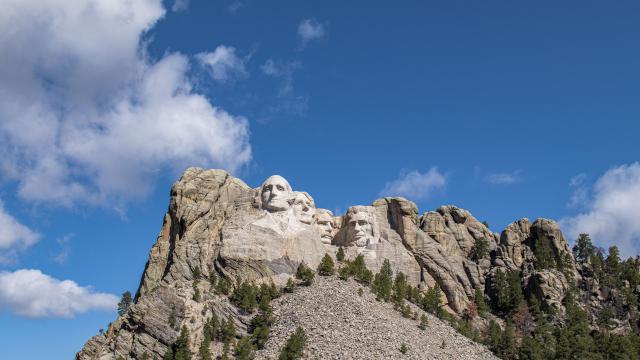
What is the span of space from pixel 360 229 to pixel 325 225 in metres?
4.53

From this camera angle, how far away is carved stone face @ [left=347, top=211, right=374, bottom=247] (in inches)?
4240

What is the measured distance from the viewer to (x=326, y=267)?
97188 mm

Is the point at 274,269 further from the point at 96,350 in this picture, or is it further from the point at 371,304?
the point at 96,350

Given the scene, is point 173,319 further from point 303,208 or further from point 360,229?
point 360,229

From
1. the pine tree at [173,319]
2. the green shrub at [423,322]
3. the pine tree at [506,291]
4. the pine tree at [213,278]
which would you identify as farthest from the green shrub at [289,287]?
the pine tree at [506,291]

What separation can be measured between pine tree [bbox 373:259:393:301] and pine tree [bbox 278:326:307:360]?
52.6 ft

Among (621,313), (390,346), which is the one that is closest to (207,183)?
(390,346)

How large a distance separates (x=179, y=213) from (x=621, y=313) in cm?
5424

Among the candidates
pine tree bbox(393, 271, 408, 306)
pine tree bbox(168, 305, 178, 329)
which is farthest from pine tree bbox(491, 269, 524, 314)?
pine tree bbox(168, 305, 178, 329)

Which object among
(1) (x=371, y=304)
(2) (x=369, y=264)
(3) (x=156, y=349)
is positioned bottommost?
(3) (x=156, y=349)

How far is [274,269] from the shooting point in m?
96.0

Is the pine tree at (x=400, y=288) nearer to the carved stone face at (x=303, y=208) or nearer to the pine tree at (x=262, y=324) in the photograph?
the carved stone face at (x=303, y=208)

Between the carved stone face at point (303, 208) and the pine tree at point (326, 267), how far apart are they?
6959mm

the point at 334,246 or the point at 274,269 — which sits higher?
the point at 334,246
